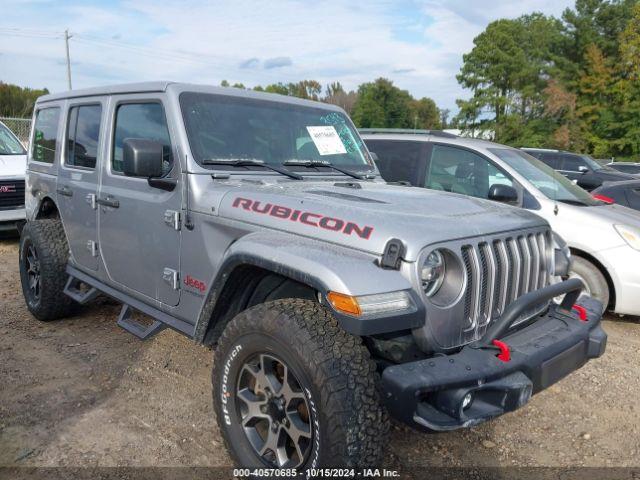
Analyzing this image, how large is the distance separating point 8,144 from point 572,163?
45.0 feet

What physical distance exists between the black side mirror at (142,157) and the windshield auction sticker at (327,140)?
1.19 meters

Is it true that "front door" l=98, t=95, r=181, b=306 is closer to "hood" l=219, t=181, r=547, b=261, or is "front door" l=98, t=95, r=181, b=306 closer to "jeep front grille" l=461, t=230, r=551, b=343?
"hood" l=219, t=181, r=547, b=261

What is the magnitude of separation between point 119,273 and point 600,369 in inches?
146

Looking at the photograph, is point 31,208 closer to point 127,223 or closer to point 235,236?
point 127,223

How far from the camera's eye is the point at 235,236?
290cm

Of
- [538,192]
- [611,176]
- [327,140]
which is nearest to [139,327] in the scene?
[327,140]

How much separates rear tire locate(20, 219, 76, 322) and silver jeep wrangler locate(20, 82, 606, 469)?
1.84 ft

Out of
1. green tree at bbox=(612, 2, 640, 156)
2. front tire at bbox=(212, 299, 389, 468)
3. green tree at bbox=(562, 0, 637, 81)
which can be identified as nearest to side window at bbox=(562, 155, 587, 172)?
front tire at bbox=(212, 299, 389, 468)

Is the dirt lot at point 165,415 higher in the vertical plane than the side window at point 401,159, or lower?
lower

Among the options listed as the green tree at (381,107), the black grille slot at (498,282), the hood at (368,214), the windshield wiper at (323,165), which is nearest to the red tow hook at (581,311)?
the hood at (368,214)

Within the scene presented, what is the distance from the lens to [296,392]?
96.5 inches

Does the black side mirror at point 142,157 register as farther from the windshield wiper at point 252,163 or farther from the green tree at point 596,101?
the green tree at point 596,101

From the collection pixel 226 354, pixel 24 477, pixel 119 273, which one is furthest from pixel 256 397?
pixel 119 273

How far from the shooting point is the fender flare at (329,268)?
218cm
